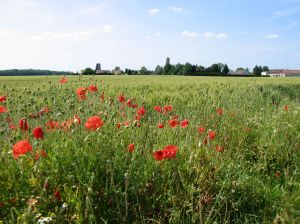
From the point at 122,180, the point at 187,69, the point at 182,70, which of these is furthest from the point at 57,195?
the point at 182,70

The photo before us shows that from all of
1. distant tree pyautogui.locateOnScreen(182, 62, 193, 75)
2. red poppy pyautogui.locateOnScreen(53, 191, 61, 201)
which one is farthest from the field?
distant tree pyautogui.locateOnScreen(182, 62, 193, 75)

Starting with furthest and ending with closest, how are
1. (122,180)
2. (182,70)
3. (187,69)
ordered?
(182,70) < (187,69) < (122,180)

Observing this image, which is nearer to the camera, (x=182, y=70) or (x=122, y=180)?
(x=122, y=180)

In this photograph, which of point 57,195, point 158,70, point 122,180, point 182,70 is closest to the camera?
point 57,195

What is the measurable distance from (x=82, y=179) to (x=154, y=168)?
569mm

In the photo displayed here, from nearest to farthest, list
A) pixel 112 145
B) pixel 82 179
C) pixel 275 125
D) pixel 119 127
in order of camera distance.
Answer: pixel 82 179 < pixel 112 145 < pixel 119 127 < pixel 275 125

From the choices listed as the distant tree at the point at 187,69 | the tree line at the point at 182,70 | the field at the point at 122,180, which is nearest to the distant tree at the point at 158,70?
the tree line at the point at 182,70

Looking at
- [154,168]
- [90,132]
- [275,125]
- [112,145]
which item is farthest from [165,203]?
[275,125]

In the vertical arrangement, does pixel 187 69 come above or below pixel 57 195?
above

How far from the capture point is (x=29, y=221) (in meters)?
1.59

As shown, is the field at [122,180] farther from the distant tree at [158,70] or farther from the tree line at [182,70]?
the distant tree at [158,70]

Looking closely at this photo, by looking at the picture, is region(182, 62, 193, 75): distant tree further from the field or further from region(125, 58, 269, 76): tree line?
the field

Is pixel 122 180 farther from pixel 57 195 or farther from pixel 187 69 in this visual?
pixel 187 69

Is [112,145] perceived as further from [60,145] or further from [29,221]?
[29,221]
